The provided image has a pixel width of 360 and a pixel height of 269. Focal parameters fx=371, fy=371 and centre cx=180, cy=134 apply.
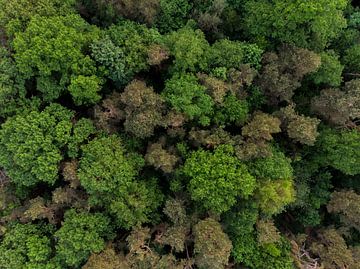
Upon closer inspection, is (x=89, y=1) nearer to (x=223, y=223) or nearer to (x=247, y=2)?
(x=247, y=2)

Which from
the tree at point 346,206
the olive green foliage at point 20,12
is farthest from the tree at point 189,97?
the tree at point 346,206

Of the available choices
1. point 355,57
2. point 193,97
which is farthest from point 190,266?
point 355,57

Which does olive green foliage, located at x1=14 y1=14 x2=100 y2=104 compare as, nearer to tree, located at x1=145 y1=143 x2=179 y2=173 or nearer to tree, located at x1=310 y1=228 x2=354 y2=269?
tree, located at x1=145 y1=143 x2=179 y2=173

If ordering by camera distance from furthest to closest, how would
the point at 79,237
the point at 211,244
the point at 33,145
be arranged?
1. the point at 33,145
2. the point at 79,237
3. the point at 211,244

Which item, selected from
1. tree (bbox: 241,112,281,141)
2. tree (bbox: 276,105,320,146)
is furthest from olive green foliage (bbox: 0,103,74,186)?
tree (bbox: 276,105,320,146)

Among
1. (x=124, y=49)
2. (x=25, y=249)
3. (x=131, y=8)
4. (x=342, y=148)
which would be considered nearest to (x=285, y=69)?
(x=342, y=148)

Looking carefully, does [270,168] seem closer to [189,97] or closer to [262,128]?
[262,128]
